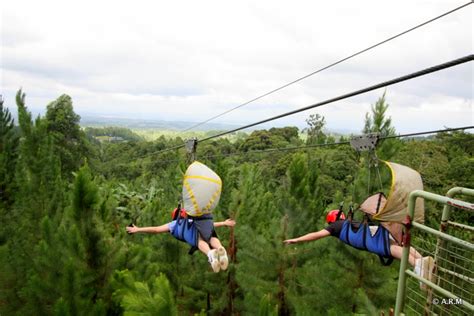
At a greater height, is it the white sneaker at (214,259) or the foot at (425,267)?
the foot at (425,267)

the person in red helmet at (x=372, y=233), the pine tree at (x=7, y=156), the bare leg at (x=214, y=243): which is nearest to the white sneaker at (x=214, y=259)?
the bare leg at (x=214, y=243)

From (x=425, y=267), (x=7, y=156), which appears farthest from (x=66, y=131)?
(x=425, y=267)

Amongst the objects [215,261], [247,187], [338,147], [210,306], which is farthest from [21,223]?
[338,147]

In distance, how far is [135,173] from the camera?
34.8 m

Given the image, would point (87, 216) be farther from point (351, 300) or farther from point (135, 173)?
point (135, 173)

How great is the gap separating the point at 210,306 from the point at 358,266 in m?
4.36

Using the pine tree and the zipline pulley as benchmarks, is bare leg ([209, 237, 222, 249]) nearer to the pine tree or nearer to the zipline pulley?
the zipline pulley

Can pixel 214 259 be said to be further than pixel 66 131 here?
No

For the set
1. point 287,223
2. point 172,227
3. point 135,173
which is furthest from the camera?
point 135,173

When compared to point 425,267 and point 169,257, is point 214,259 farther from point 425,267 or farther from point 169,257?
point 169,257

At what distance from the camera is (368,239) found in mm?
3846

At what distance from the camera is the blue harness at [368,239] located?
3719 mm

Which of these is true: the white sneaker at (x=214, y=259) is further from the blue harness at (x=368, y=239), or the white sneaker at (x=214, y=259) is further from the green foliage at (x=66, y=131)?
the green foliage at (x=66, y=131)

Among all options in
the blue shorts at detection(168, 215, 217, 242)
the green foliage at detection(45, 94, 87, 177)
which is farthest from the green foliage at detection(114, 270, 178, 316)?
the green foliage at detection(45, 94, 87, 177)
